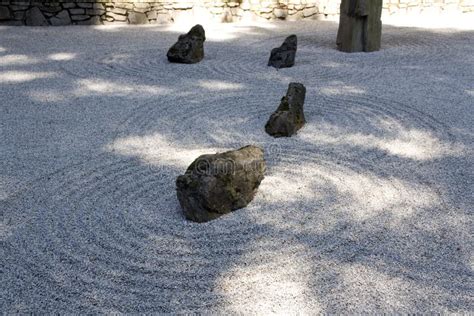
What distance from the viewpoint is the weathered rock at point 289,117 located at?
3830 millimetres

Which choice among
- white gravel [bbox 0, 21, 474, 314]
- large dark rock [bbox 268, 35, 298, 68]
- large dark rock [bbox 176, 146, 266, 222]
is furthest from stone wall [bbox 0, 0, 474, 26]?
large dark rock [bbox 176, 146, 266, 222]

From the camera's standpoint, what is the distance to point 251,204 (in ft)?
9.45

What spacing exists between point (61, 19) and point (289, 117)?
584cm

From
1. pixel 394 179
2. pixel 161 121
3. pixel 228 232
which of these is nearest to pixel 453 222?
pixel 394 179

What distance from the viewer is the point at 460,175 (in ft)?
10.4

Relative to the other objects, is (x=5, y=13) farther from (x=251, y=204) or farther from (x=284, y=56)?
(x=251, y=204)

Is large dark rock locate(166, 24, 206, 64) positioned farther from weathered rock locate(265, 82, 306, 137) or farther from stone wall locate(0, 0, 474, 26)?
stone wall locate(0, 0, 474, 26)

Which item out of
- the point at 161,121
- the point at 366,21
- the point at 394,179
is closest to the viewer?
the point at 394,179

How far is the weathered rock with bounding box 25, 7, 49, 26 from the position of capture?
8141mm

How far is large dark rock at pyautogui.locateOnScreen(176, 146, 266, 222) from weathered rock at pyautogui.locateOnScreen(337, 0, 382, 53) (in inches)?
165

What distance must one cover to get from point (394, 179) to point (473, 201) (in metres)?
0.46

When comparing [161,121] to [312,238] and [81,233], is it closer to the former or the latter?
[81,233]

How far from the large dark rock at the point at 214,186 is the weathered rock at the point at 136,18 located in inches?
245

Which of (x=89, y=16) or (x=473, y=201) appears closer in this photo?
(x=473, y=201)
